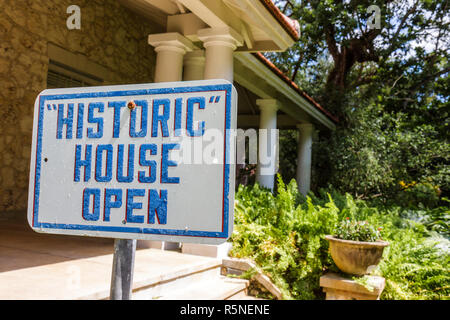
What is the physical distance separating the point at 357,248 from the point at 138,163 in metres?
3.65

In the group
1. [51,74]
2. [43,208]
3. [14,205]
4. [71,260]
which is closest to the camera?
[43,208]

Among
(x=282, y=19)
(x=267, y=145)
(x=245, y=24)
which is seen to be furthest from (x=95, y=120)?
(x=267, y=145)

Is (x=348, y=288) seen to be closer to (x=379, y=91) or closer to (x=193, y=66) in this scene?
(x=193, y=66)

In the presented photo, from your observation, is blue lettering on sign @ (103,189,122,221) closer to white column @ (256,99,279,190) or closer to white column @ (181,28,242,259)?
white column @ (181,28,242,259)

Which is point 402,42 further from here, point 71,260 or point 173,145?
point 173,145

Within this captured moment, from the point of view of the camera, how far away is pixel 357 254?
4.08m

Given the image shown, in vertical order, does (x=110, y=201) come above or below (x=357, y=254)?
above

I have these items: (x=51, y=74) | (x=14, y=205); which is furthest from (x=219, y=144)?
(x=51, y=74)

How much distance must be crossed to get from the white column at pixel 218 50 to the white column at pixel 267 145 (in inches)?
141

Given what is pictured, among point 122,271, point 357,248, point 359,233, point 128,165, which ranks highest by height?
point 128,165

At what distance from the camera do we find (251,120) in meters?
11.6

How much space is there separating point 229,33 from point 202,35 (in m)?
0.35

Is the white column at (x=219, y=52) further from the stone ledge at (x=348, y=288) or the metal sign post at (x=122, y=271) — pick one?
the metal sign post at (x=122, y=271)

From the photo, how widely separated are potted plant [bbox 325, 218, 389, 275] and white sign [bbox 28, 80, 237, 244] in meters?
3.55
